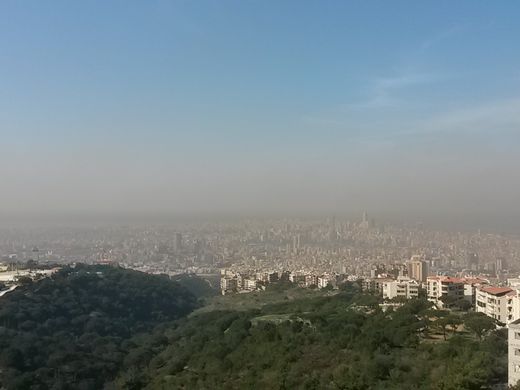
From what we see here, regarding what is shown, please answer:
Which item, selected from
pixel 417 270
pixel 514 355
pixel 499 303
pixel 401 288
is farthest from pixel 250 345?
pixel 417 270

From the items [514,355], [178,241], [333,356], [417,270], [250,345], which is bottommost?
[178,241]

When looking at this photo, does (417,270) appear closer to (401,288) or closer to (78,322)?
(401,288)

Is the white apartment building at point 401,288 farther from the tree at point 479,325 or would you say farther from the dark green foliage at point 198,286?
the dark green foliage at point 198,286

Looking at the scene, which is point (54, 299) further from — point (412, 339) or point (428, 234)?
point (428, 234)

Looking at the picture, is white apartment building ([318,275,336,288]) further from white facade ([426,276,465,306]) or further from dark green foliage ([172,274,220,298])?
white facade ([426,276,465,306])

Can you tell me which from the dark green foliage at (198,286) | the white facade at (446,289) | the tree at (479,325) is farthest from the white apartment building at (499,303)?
the dark green foliage at (198,286)

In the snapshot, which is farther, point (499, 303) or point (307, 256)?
point (307, 256)

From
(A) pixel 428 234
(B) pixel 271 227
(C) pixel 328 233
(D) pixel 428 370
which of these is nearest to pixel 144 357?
(D) pixel 428 370
